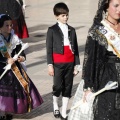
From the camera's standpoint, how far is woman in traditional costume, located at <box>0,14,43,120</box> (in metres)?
5.31

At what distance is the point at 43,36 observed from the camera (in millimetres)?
12117

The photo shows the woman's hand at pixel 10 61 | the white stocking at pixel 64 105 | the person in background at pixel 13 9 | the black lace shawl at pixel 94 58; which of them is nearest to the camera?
the black lace shawl at pixel 94 58

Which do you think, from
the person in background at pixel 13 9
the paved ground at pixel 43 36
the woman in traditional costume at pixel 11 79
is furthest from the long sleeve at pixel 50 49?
the person in background at pixel 13 9

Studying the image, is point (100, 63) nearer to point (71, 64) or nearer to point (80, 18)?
point (71, 64)

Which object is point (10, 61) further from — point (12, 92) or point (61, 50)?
point (61, 50)

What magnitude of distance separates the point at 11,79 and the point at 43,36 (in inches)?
269

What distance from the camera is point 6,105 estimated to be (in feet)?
17.5

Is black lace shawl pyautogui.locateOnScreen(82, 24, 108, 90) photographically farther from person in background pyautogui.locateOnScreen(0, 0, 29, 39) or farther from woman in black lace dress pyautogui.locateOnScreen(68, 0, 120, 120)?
person in background pyautogui.locateOnScreen(0, 0, 29, 39)

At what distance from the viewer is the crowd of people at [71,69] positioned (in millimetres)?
3498

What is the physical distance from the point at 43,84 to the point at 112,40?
380 cm

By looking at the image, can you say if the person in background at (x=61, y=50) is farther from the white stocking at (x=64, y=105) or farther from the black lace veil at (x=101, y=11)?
the black lace veil at (x=101, y=11)

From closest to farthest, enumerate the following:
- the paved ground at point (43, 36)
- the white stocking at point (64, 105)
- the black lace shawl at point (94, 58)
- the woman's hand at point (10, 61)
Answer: the black lace shawl at point (94, 58) < the woman's hand at point (10, 61) < the white stocking at point (64, 105) < the paved ground at point (43, 36)

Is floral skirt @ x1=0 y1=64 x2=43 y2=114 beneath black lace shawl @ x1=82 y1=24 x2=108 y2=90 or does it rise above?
beneath

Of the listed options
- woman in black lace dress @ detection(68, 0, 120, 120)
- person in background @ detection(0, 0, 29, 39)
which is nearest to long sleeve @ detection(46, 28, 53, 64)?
woman in black lace dress @ detection(68, 0, 120, 120)
